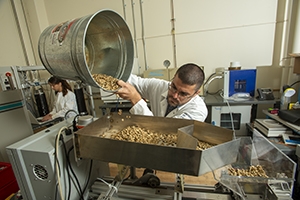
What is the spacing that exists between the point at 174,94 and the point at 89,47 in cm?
58

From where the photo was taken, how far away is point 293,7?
77.4 inches

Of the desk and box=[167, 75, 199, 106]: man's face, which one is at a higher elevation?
box=[167, 75, 199, 106]: man's face

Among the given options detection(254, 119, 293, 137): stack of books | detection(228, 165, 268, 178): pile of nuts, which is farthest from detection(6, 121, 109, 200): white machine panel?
detection(254, 119, 293, 137): stack of books

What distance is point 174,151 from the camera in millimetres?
471

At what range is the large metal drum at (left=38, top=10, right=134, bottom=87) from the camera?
0.56 metres

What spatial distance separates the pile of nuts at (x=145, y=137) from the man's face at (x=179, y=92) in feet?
1.11

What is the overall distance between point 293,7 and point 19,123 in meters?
3.36

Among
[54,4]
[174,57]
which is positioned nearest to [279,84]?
[174,57]

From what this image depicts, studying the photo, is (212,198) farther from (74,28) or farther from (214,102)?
(214,102)

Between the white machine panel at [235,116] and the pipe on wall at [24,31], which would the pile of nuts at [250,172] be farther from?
the pipe on wall at [24,31]

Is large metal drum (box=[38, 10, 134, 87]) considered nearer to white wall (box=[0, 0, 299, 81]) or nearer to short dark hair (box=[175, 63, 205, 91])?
short dark hair (box=[175, 63, 205, 91])

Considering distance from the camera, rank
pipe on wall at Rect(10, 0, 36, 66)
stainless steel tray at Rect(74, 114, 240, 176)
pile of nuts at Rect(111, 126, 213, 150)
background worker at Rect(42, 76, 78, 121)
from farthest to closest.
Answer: pipe on wall at Rect(10, 0, 36, 66) < background worker at Rect(42, 76, 78, 121) < pile of nuts at Rect(111, 126, 213, 150) < stainless steel tray at Rect(74, 114, 240, 176)

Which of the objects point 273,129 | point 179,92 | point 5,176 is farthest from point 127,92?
point 273,129

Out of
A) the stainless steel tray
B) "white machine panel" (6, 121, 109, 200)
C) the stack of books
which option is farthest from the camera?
the stack of books
